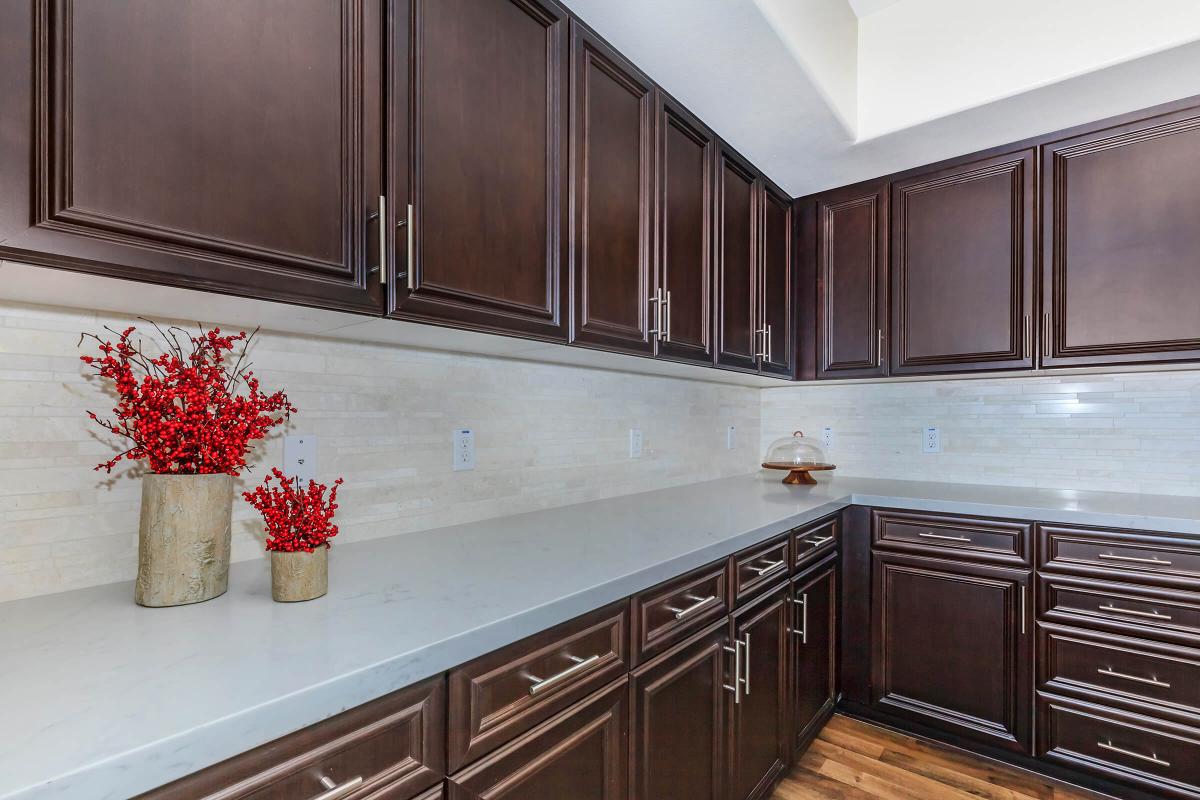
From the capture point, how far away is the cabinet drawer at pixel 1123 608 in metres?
1.68

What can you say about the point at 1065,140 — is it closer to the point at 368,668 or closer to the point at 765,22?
the point at 765,22

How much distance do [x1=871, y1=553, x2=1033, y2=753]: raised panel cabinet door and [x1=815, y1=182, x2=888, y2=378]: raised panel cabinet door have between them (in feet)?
2.83

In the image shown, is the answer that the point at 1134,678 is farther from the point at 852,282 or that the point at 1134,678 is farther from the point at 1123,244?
the point at 852,282

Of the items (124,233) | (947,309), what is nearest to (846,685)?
(947,309)

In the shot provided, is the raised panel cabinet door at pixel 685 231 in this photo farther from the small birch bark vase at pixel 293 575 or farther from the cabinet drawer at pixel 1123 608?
the cabinet drawer at pixel 1123 608

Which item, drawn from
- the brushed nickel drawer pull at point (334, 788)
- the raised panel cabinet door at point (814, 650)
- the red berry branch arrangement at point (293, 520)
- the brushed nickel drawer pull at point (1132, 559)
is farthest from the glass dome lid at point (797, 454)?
the brushed nickel drawer pull at point (334, 788)

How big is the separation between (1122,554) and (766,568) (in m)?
1.15

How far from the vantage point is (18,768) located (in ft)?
1.60

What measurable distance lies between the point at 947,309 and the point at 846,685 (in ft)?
5.08

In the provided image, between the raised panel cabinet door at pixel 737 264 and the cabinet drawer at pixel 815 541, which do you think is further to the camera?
the raised panel cabinet door at pixel 737 264

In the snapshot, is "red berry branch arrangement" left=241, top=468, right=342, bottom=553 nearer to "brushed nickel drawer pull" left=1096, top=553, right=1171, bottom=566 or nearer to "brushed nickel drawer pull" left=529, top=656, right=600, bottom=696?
"brushed nickel drawer pull" left=529, top=656, right=600, bottom=696

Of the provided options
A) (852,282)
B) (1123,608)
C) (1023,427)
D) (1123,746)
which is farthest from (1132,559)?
(852,282)

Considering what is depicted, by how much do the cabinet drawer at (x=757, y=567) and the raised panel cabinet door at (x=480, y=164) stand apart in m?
0.75

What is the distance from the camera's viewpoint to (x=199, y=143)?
0.82 m
